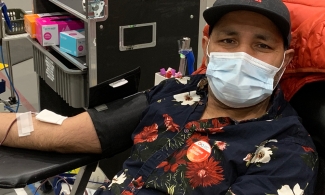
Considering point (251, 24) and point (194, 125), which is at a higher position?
point (251, 24)

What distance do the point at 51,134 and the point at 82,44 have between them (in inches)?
31.2

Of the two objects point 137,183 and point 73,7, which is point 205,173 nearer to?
point 137,183

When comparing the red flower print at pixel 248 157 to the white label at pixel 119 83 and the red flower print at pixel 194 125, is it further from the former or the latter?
the white label at pixel 119 83

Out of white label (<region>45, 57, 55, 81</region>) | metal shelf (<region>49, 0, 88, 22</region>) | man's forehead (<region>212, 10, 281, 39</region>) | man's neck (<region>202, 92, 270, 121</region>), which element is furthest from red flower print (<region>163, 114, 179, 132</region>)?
white label (<region>45, 57, 55, 81</region>)

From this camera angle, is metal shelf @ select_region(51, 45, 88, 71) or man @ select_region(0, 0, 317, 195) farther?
Result: metal shelf @ select_region(51, 45, 88, 71)

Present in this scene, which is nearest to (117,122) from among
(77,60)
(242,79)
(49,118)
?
(49,118)

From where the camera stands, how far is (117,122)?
144 cm

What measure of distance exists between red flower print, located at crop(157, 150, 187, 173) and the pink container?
1225 mm

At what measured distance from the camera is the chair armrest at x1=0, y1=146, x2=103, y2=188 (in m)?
1.25

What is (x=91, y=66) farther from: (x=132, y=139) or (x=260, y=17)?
(x=260, y=17)

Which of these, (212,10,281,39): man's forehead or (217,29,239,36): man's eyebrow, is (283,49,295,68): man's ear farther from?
(217,29,239,36): man's eyebrow

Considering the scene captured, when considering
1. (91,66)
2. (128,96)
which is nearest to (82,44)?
(91,66)

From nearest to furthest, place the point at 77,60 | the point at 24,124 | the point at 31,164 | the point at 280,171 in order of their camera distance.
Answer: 1. the point at 280,171
2. the point at 31,164
3. the point at 24,124
4. the point at 77,60

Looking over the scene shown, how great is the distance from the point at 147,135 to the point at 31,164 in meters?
0.38
